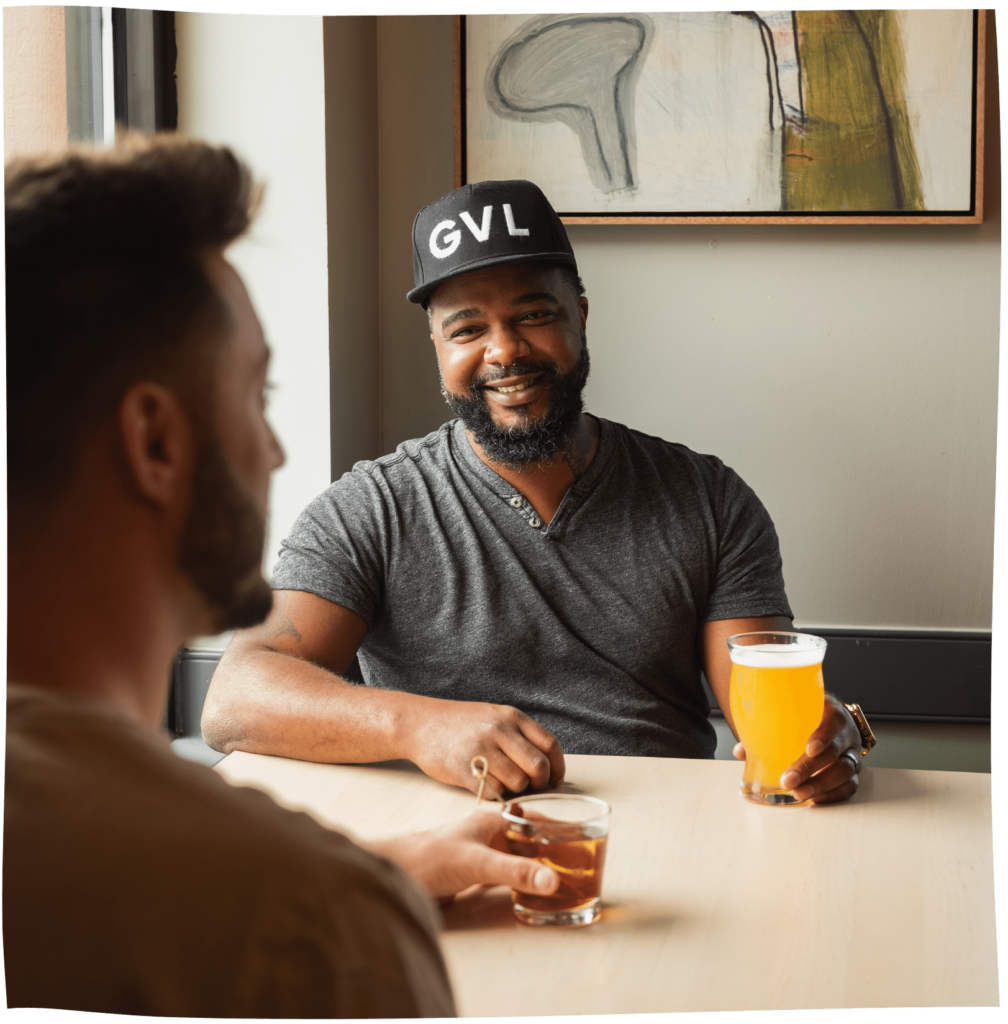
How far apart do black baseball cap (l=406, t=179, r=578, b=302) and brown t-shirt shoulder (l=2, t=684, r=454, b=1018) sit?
1.51ft

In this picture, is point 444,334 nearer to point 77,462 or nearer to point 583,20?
point 583,20

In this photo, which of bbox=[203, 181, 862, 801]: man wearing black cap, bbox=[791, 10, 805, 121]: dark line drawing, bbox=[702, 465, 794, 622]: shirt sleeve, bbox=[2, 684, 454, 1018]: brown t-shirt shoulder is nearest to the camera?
bbox=[2, 684, 454, 1018]: brown t-shirt shoulder

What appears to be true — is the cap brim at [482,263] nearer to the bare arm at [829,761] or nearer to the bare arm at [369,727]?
the bare arm at [369,727]

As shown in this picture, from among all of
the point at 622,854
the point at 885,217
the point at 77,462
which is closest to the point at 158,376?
the point at 77,462

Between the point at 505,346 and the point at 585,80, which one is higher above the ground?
the point at 585,80

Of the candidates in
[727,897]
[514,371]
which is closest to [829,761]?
[727,897]

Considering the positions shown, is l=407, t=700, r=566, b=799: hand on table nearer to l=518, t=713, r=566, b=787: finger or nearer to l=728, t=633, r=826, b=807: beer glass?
l=518, t=713, r=566, b=787: finger

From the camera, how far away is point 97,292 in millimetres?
387

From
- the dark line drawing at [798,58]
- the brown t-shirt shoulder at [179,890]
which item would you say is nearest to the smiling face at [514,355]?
the dark line drawing at [798,58]

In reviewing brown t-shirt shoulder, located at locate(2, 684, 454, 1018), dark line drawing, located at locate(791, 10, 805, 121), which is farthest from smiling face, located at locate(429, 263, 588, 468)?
brown t-shirt shoulder, located at locate(2, 684, 454, 1018)

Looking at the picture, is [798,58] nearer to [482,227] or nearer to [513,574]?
[482,227]

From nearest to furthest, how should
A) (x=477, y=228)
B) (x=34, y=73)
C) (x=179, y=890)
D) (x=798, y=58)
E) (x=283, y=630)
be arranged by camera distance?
(x=179, y=890), (x=34, y=73), (x=798, y=58), (x=477, y=228), (x=283, y=630)

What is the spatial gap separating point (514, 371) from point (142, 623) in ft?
2.15

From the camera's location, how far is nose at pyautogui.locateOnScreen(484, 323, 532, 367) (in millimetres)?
953
